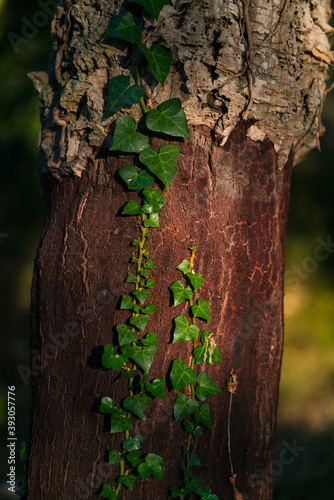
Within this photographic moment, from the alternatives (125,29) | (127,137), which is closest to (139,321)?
(127,137)

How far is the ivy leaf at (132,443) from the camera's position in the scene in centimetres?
126

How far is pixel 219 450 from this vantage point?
4.51 ft

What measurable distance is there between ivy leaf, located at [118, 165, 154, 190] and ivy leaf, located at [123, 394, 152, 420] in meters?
0.67

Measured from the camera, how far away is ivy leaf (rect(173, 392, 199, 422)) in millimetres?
1285

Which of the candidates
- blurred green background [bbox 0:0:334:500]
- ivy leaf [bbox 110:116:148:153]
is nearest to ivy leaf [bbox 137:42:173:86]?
ivy leaf [bbox 110:116:148:153]

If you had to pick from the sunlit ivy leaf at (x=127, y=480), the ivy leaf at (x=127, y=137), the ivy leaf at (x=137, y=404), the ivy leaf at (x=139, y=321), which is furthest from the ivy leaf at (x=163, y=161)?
the sunlit ivy leaf at (x=127, y=480)

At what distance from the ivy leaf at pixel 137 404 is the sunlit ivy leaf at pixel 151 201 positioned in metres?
0.60

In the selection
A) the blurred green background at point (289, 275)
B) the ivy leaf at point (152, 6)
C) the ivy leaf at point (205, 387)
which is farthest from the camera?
the blurred green background at point (289, 275)

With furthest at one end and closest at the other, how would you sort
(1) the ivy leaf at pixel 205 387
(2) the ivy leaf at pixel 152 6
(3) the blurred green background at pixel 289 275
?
(3) the blurred green background at pixel 289 275
(1) the ivy leaf at pixel 205 387
(2) the ivy leaf at pixel 152 6

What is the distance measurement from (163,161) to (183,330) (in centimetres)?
55

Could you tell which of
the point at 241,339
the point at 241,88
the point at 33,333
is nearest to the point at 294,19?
the point at 241,88

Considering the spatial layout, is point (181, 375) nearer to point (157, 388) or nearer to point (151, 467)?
point (157, 388)

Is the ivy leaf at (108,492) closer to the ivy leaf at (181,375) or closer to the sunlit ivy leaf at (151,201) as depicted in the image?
the ivy leaf at (181,375)

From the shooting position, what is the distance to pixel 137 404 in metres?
1.26
